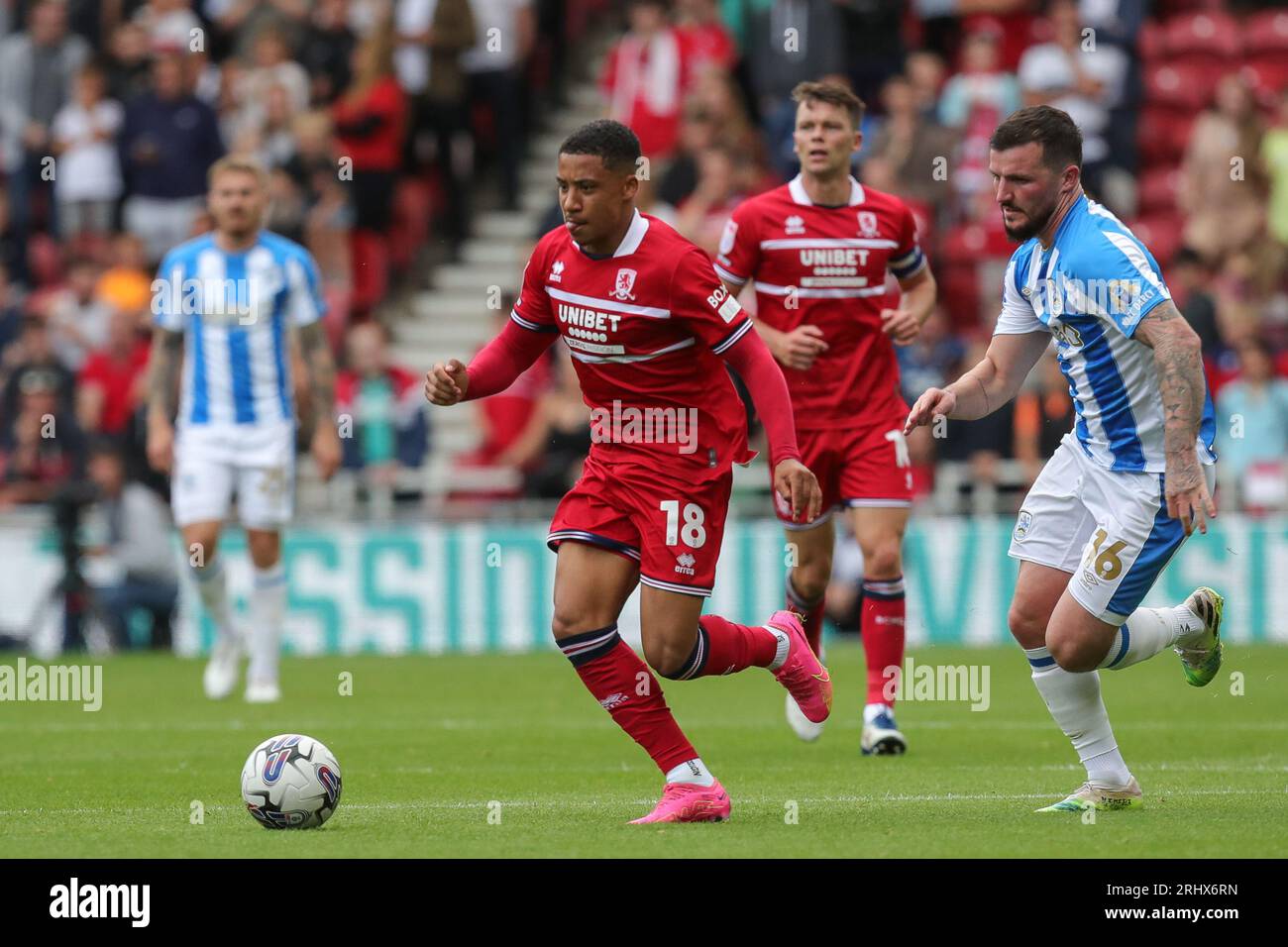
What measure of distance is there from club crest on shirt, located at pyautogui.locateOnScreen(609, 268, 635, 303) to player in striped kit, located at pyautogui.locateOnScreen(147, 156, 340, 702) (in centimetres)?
577

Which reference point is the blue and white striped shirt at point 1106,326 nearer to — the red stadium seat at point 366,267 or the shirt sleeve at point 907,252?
the shirt sleeve at point 907,252

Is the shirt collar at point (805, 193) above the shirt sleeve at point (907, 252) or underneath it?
above

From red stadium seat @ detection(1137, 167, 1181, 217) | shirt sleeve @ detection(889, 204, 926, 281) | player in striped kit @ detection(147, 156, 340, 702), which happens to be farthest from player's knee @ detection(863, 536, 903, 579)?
red stadium seat @ detection(1137, 167, 1181, 217)

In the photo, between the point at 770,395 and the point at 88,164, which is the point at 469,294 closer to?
the point at 88,164

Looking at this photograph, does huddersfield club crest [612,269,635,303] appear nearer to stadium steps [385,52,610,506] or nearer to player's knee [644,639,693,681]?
player's knee [644,639,693,681]

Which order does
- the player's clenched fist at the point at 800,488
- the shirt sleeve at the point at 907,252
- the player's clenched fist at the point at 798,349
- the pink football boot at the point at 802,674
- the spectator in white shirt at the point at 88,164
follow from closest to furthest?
the player's clenched fist at the point at 800,488, the pink football boot at the point at 802,674, the player's clenched fist at the point at 798,349, the shirt sleeve at the point at 907,252, the spectator in white shirt at the point at 88,164

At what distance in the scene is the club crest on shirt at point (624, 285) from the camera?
26.0 ft

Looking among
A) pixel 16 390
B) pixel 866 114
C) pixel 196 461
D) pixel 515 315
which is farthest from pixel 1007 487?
pixel 515 315

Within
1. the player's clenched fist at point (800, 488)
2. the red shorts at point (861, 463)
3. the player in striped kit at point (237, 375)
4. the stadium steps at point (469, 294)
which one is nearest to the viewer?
the player's clenched fist at point (800, 488)

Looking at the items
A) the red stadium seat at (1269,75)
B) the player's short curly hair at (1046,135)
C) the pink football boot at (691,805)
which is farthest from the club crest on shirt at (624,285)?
the red stadium seat at (1269,75)

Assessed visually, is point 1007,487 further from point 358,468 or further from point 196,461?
point 196,461

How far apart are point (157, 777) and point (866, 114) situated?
13.3 m

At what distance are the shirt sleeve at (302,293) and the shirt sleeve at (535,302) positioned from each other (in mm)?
5374

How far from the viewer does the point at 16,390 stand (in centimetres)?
1884
